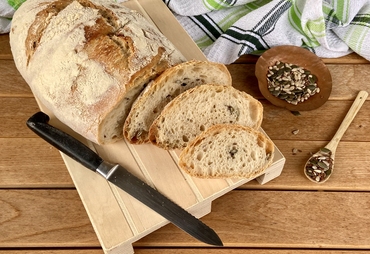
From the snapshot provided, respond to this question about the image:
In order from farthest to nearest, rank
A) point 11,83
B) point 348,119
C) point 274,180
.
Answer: point 11,83 → point 348,119 → point 274,180

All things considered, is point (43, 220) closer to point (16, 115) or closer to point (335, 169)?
point (16, 115)

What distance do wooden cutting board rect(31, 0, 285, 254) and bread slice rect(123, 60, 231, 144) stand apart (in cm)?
8

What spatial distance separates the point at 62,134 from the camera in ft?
4.70

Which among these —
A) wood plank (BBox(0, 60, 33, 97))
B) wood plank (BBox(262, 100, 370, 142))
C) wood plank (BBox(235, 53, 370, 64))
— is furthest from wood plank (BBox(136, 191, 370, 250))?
wood plank (BBox(0, 60, 33, 97))

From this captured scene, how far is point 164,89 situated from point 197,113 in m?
0.13

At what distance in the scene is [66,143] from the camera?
4.63 ft

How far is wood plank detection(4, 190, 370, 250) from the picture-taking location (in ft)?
4.64

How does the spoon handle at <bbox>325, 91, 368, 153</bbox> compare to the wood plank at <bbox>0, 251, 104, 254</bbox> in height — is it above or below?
below

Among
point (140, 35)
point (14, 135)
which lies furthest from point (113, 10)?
point (14, 135)

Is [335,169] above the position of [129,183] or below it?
below

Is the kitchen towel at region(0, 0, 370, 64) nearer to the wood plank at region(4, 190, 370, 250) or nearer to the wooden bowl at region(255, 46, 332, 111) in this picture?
the wooden bowl at region(255, 46, 332, 111)

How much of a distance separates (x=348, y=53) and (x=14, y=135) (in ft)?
4.73

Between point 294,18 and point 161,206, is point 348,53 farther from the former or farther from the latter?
point 161,206

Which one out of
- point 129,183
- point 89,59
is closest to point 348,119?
point 129,183
